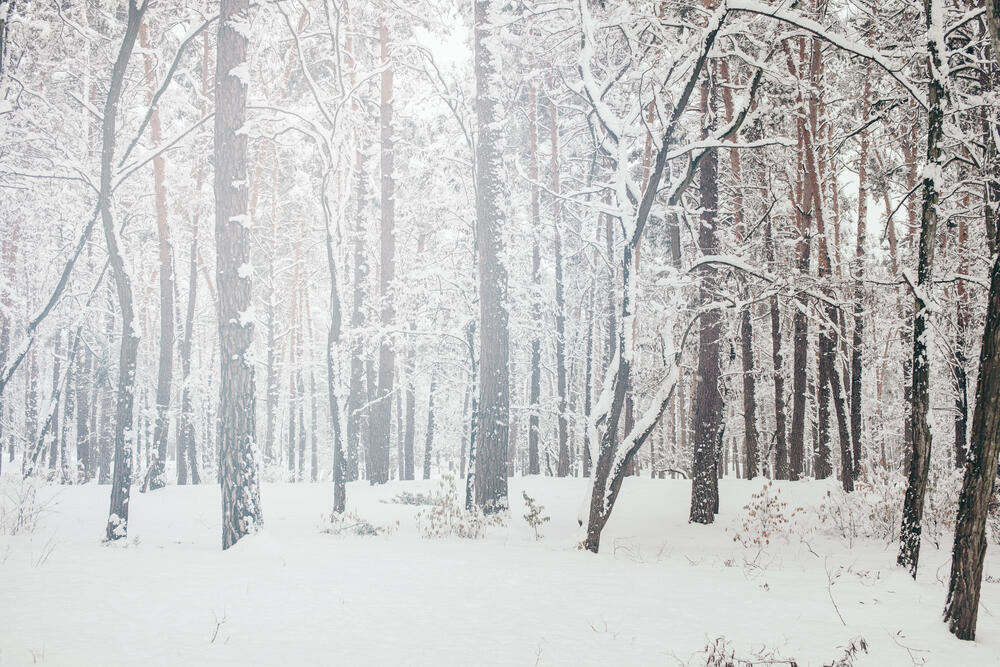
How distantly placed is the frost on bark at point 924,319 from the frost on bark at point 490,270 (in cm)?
551

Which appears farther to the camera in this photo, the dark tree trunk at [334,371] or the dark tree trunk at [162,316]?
the dark tree trunk at [162,316]

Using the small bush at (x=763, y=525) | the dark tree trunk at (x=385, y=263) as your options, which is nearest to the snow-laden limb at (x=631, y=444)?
the small bush at (x=763, y=525)

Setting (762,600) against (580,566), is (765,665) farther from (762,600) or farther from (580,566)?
(580,566)

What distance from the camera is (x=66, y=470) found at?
20.2m

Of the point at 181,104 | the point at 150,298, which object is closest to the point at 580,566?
the point at 181,104

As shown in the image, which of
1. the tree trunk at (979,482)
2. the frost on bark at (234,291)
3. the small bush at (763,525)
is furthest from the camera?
the small bush at (763,525)

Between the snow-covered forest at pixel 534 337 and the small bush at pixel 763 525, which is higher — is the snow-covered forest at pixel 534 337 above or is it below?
above

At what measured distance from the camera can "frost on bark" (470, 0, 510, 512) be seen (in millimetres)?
9359

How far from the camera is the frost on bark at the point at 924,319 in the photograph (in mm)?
5672

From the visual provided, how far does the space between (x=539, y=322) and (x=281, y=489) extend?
9.42 m

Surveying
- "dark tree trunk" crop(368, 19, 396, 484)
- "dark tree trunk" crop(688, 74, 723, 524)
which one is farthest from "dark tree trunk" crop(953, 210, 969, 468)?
"dark tree trunk" crop(368, 19, 396, 484)

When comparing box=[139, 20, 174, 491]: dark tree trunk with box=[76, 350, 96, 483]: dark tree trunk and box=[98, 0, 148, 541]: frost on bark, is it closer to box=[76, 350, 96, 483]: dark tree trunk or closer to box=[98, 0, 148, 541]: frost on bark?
box=[76, 350, 96, 483]: dark tree trunk

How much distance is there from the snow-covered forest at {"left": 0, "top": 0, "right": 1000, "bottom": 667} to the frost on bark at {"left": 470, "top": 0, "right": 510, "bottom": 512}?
0.06 meters

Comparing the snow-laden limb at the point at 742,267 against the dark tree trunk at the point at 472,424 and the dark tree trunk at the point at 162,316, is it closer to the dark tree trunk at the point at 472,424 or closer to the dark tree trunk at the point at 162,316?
the dark tree trunk at the point at 472,424
